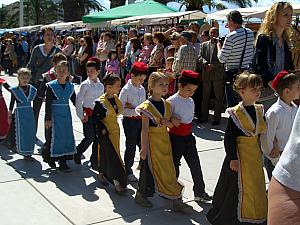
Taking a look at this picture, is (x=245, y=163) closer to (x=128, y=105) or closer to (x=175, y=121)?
(x=175, y=121)

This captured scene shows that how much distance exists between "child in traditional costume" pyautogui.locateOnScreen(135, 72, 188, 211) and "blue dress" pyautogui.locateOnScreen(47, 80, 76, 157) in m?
1.53

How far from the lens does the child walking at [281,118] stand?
3.43 metres

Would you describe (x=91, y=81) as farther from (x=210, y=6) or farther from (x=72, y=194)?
(x=210, y=6)

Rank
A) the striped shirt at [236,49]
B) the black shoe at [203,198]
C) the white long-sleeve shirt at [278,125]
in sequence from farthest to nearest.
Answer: the striped shirt at [236,49] < the black shoe at [203,198] < the white long-sleeve shirt at [278,125]

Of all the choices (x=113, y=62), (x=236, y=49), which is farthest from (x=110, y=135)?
(x=113, y=62)

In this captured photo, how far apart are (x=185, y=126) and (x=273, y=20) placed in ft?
5.18

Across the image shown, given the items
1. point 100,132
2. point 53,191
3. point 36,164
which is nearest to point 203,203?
point 100,132

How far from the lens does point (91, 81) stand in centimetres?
509

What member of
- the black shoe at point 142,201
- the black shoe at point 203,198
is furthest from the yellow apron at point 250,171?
the black shoe at point 142,201

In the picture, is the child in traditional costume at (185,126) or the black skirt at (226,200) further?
the child in traditional costume at (185,126)

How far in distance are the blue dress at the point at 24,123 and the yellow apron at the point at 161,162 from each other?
2.25m

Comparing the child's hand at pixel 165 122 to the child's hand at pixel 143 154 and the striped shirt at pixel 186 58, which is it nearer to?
the child's hand at pixel 143 154

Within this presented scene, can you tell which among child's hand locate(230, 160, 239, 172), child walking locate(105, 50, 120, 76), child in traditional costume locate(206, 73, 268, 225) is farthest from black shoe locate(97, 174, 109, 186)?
child walking locate(105, 50, 120, 76)

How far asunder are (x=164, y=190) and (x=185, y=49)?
4.04 metres
